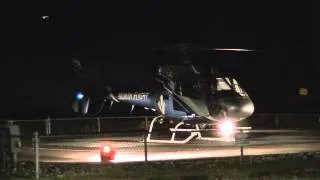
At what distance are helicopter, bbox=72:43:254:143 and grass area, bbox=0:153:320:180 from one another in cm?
560

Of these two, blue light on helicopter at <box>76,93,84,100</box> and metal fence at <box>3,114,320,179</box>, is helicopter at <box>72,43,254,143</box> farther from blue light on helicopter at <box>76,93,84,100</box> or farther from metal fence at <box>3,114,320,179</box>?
blue light on helicopter at <box>76,93,84,100</box>

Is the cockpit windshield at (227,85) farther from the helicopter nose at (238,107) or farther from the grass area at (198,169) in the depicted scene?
the grass area at (198,169)

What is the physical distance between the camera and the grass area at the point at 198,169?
1608cm

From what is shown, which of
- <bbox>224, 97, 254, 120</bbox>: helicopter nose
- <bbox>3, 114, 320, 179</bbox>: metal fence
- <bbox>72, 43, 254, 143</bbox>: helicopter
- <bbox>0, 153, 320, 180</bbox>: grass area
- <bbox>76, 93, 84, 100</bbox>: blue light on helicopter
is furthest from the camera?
<bbox>76, 93, 84, 100</bbox>: blue light on helicopter

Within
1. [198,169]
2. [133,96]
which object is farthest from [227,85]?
[198,169]

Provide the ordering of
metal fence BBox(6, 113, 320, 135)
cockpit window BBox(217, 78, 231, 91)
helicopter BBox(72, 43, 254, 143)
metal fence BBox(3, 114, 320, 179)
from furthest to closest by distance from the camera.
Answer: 1. metal fence BBox(6, 113, 320, 135)
2. cockpit window BBox(217, 78, 231, 91)
3. helicopter BBox(72, 43, 254, 143)
4. metal fence BBox(3, 114, 320, 179)

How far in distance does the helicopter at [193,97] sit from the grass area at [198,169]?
18.4ft

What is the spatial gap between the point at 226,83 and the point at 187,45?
7.99 feet

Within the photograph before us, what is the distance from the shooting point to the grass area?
16084 millimetres

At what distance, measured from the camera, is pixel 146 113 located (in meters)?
44.2

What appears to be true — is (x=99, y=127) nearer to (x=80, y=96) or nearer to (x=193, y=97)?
(x=80, y=96)

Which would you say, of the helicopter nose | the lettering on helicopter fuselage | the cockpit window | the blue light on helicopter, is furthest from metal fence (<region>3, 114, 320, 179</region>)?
the cockpit window

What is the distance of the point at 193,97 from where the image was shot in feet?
87.9

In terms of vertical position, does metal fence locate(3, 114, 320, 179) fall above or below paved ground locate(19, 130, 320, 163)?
above
